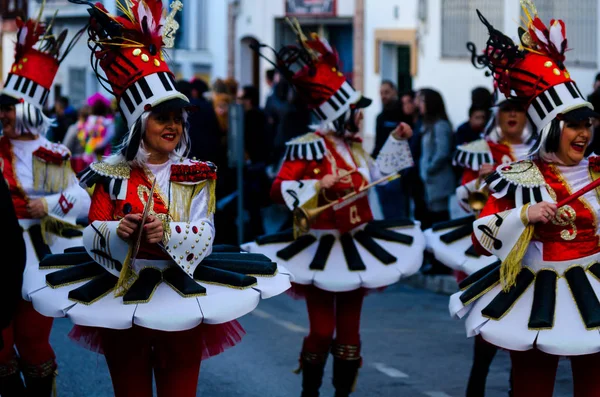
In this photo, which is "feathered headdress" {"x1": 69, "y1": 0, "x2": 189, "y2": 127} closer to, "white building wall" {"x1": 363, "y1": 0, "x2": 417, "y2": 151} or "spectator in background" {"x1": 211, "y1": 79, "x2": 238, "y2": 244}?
"spectator in background" {"x1": 211, "y1": 79, "x2": 238, "y2": 244}

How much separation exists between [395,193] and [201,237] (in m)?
8.80

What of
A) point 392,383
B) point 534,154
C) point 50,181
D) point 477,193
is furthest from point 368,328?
point 534,154

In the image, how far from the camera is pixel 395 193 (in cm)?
1415

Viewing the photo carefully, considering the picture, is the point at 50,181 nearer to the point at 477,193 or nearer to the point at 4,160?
the point at 4,160

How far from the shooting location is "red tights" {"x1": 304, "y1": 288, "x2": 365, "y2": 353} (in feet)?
23.9

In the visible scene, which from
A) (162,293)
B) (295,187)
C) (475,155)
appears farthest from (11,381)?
(475,155)

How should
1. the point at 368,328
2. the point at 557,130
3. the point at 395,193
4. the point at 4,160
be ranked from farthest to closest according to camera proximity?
the point at 395,193 → the point at 368,328 → the point at 4,160 → the point at 557,130

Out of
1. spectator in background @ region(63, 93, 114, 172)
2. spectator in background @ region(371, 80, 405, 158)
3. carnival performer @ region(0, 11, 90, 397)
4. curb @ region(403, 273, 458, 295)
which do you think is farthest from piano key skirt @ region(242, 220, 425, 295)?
spectator in background @ region(63, 93, 114, 172)

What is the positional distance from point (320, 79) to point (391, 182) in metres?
6.07

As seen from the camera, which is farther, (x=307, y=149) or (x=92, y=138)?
(x=92, y=138)

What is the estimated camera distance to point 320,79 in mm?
→ 7684

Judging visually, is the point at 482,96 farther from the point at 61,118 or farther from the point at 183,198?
the point at 61,118

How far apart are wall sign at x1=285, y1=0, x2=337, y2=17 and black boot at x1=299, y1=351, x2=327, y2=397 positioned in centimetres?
1853

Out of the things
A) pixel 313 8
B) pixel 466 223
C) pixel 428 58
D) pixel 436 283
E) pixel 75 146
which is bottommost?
pixel 436 283
